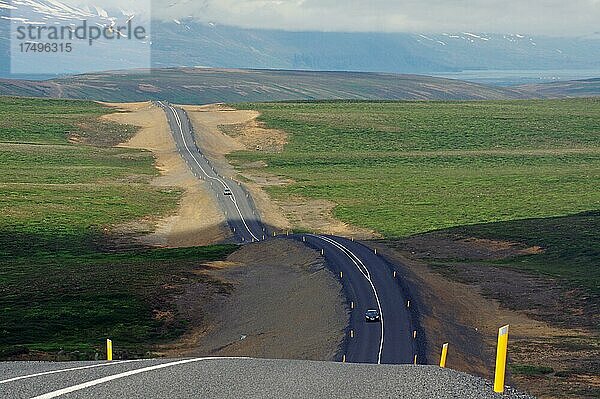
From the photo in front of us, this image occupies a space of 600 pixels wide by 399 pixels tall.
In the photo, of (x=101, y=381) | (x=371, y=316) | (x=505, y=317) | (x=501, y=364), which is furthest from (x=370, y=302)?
(x=501, y=364)

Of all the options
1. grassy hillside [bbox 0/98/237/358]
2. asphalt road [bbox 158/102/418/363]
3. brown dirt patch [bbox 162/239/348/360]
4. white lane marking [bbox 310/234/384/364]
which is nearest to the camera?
asphalt road [bbox 158/102/418/363]

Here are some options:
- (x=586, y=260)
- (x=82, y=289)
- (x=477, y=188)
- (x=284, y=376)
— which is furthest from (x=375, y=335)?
(x=477, y=188)

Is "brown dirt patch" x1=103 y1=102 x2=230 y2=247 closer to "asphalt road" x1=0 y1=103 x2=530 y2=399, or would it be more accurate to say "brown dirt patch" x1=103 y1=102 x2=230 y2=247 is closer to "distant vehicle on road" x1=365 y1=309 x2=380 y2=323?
"distant vehicle on road" x1=365 y1=309 x2=380 y2=323

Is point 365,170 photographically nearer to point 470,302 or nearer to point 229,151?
point 229,151

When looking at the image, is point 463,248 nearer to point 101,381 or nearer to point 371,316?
point 371,316

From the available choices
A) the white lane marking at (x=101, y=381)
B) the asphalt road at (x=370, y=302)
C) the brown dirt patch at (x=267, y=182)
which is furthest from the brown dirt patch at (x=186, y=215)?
the white lane marking at (x=101, y=381)

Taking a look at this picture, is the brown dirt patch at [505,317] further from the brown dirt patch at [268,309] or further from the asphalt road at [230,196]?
the asphalt road at [230,196]

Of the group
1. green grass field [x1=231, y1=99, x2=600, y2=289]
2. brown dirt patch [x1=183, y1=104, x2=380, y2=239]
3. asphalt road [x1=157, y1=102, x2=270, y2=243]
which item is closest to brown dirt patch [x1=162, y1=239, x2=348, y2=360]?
green grass field [x1=231, y1=99, x2=600, y2=289]
